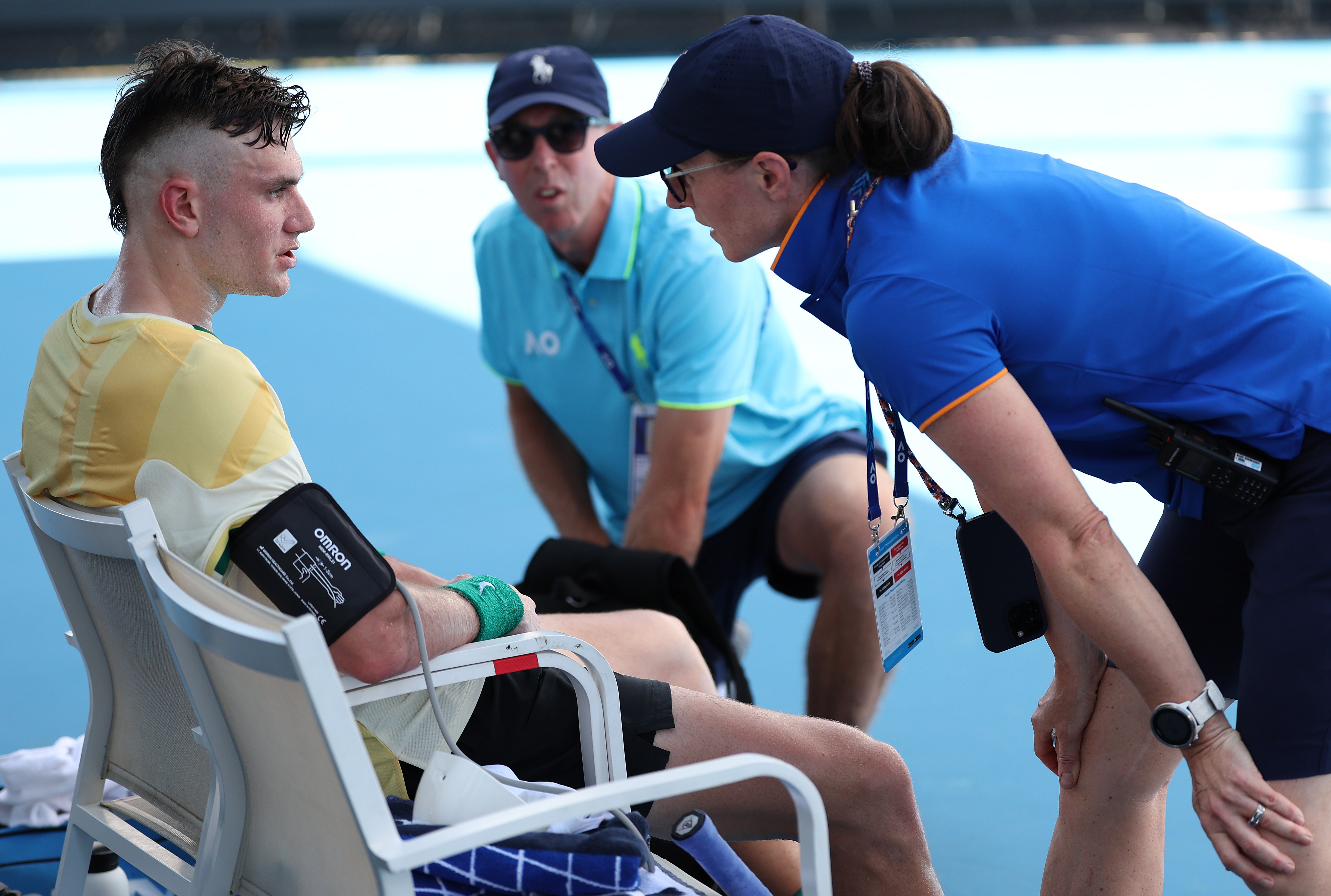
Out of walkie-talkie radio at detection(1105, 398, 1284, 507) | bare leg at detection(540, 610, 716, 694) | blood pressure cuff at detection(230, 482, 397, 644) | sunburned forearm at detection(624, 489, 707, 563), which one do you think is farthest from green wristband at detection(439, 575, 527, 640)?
sunburned forearm at detection(624, 489, 707, 563)

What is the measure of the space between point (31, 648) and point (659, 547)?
82.0 inches

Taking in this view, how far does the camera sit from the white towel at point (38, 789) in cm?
265

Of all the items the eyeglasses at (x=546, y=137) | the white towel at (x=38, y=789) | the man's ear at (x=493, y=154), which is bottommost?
the white towel at (x=38, y=789)

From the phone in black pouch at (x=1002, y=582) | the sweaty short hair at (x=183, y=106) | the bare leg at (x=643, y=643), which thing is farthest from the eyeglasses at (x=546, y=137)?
the phone in black pouch at (x=1002, y=582)

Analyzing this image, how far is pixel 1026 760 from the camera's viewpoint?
309cm

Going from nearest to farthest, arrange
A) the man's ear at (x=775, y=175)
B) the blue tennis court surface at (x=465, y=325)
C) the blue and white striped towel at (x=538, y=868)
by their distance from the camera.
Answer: the blue and white striped towel at (x=538, y=868) → the man's ear at (x=775, y=175) → the blue tennis court surface at (x=465, y=325)

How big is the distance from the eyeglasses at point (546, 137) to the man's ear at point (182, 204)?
1265mm

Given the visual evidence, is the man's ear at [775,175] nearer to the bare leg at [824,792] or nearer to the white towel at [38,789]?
the bare leg at [824,792]

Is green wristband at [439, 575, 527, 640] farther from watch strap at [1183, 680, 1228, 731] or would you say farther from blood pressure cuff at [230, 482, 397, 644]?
watch strap at [1183, 680, 1228, 731]

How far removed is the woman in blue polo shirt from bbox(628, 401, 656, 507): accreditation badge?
50.1 inches

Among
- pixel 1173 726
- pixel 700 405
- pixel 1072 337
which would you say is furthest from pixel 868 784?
pixel 700 405

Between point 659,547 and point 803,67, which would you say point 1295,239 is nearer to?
point 659,547

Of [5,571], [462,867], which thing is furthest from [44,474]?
[5,571]

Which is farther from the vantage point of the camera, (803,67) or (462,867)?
(803,67)
